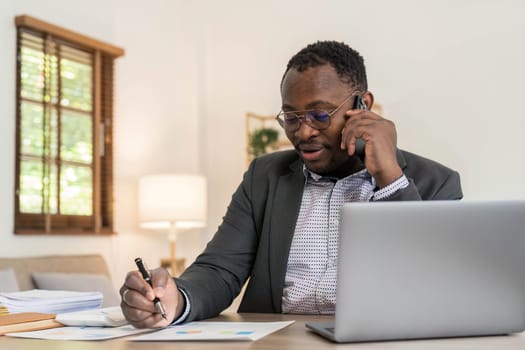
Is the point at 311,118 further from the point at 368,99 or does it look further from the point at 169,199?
the point at 169,199

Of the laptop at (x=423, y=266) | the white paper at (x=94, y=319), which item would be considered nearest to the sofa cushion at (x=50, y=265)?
the white paper at (x=94, y=319)

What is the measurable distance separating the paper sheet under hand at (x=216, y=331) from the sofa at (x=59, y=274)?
82.4 inches

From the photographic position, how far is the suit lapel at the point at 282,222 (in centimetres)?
162

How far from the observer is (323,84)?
5.30 feet

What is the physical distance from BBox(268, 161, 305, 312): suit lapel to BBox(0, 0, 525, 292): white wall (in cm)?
217

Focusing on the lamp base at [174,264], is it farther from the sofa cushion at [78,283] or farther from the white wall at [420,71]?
the sofa cushion at [78,283]

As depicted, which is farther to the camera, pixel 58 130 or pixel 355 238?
pixel 58 130

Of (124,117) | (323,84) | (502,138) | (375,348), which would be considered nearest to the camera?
(375,348)

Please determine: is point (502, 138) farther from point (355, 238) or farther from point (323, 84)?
A: point (355, 238)

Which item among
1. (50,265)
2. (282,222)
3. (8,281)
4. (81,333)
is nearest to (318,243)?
(282,222)

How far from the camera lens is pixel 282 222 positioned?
1.68m

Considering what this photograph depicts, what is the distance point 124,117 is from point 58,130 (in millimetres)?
551

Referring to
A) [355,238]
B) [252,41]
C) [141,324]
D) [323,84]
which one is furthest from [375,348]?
[252,41]

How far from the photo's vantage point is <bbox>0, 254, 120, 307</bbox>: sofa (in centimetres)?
334
